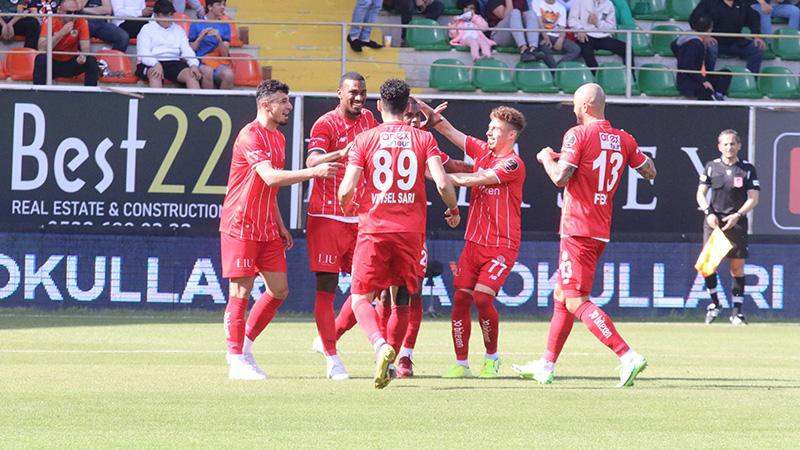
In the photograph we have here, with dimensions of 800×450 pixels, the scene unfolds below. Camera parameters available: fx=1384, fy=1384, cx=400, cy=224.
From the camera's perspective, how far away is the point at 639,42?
2380 centimetres

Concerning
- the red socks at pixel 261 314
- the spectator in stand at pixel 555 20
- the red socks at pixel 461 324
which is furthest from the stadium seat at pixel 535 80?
the red socks at pixel 261 314

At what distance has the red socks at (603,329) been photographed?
10.1 m

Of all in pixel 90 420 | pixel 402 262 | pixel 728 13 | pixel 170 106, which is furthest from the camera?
pixel 728 13

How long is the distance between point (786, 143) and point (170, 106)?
362 inches

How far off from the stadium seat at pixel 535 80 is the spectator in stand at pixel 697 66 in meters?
2.12

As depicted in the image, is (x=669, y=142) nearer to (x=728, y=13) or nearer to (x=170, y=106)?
(x=728, y=13)

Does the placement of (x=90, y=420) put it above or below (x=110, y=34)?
below

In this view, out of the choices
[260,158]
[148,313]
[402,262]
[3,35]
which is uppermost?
[3,35]

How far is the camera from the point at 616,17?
940 inches

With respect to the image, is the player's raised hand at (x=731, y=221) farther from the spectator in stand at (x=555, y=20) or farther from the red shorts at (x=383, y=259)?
the red shorts at (x=383, y=259)

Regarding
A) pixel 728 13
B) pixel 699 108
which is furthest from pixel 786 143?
pixel 728 13

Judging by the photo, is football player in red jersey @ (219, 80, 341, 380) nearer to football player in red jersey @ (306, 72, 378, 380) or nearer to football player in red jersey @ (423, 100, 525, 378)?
football player in red jersey @ (306, 72, 378, 380)

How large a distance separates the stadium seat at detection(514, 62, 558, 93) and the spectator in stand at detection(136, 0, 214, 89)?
516 cm

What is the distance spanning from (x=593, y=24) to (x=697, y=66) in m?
1.92
